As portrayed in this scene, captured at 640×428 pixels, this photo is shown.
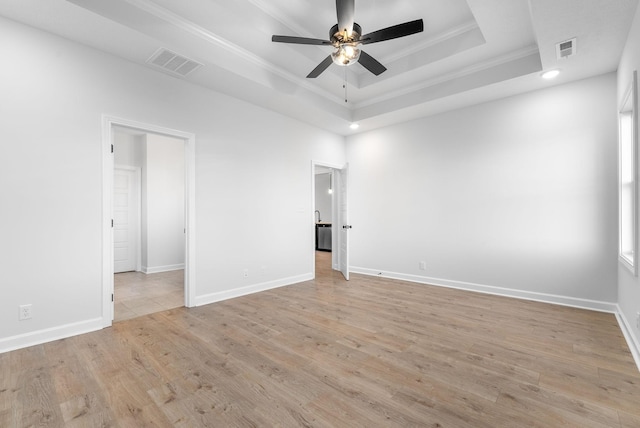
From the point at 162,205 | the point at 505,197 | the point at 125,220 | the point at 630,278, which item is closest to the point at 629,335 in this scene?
the point at 630,278

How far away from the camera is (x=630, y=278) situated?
291cm

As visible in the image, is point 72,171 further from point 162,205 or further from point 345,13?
point 162,205

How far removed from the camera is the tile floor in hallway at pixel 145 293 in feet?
12.6

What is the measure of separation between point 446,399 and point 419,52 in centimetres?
417

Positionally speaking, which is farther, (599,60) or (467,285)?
(467,285)

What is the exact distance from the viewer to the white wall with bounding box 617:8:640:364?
2.54 metres

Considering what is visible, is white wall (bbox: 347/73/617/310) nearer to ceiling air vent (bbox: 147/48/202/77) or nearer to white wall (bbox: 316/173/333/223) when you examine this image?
ceiling air vent (bbox: 147/48/202/77)

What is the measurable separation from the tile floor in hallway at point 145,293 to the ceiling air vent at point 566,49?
5.39 metres

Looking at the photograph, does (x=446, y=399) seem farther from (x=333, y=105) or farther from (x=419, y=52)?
(x=333, y=105)

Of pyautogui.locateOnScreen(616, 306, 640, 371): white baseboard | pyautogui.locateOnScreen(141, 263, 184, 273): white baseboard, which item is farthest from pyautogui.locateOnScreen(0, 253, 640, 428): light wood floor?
pyautogui.locateOnScreen(141, 263, 184, 273): white baseboard

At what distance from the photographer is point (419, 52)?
418 cm

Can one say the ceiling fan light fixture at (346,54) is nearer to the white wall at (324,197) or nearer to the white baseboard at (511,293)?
the white baseboard at (511,293)

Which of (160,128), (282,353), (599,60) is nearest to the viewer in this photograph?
(282,353)

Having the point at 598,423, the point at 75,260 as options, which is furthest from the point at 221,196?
the point at 598,423
